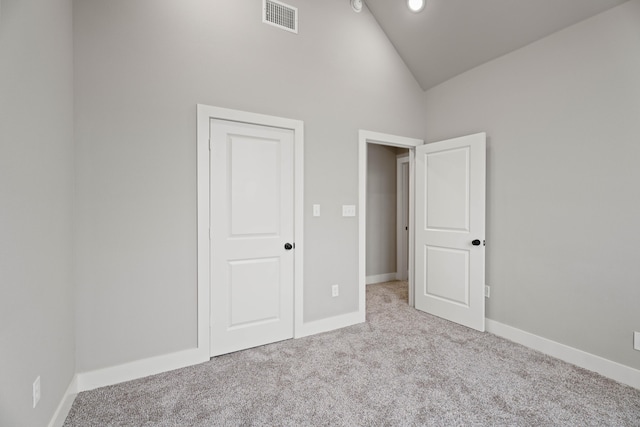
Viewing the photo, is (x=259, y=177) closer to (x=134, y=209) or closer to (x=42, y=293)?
(x=134, y=209)

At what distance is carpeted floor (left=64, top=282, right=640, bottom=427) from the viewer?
1746 mm

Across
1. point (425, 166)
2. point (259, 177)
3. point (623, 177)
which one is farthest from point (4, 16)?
point (623, 177)

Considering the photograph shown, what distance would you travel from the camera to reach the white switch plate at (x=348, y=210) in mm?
3111

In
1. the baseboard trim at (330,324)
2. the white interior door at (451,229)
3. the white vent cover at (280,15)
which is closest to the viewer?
the white vent cover at (280,15)

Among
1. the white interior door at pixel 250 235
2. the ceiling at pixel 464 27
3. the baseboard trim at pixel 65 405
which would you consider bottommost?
the baseboard trim at pixel 65 405

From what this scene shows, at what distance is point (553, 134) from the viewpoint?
2.54 m

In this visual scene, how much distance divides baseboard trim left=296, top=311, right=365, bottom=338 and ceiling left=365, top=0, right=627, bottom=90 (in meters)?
2.89

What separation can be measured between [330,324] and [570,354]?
2030mm

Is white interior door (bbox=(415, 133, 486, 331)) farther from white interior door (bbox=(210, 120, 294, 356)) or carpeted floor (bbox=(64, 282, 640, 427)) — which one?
white interior door (bbox=(210, 120, 294, 356))

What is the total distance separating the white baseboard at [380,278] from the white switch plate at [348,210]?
6.80 ft

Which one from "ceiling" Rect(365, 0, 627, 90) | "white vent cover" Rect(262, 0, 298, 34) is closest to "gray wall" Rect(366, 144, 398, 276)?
"ceiling" Rect(365, 0, 627, 90)

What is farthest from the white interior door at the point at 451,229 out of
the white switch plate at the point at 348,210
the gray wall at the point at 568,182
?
the white switch plate at the point at 348,210

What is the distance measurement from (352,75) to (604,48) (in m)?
2.03

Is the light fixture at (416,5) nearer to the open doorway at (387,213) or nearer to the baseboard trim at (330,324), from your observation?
the open doorway at (387,213)
